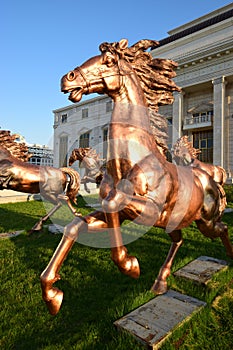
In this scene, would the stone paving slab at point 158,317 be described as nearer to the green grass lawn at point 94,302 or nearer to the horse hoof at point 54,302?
the green grass lawn at point 94,302

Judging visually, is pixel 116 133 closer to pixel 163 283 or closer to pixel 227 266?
pixel 163 283

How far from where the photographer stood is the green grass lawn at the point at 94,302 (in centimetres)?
216

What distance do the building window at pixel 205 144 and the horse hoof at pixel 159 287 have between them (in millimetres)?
21428

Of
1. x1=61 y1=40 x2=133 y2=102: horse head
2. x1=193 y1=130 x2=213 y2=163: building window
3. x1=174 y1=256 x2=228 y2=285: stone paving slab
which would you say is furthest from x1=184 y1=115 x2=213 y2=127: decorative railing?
x1=61 y1=40 x2=133 y2=102: horse head

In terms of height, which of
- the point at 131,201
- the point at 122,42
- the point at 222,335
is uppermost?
the point at 122,42

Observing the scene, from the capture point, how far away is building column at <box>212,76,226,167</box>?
20.9 metres

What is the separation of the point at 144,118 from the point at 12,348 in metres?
2.40

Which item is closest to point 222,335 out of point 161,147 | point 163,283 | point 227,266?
point 163,283

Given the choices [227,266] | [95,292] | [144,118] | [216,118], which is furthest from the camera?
[216,118]

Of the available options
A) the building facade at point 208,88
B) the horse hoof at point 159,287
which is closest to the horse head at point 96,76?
the horse hoof at point 159,287

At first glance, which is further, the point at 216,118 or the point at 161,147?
the point at 216,118

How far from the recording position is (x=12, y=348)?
7.11ft

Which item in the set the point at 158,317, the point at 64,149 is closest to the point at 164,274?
the point at 158,317

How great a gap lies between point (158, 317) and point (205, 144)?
23.2 m
